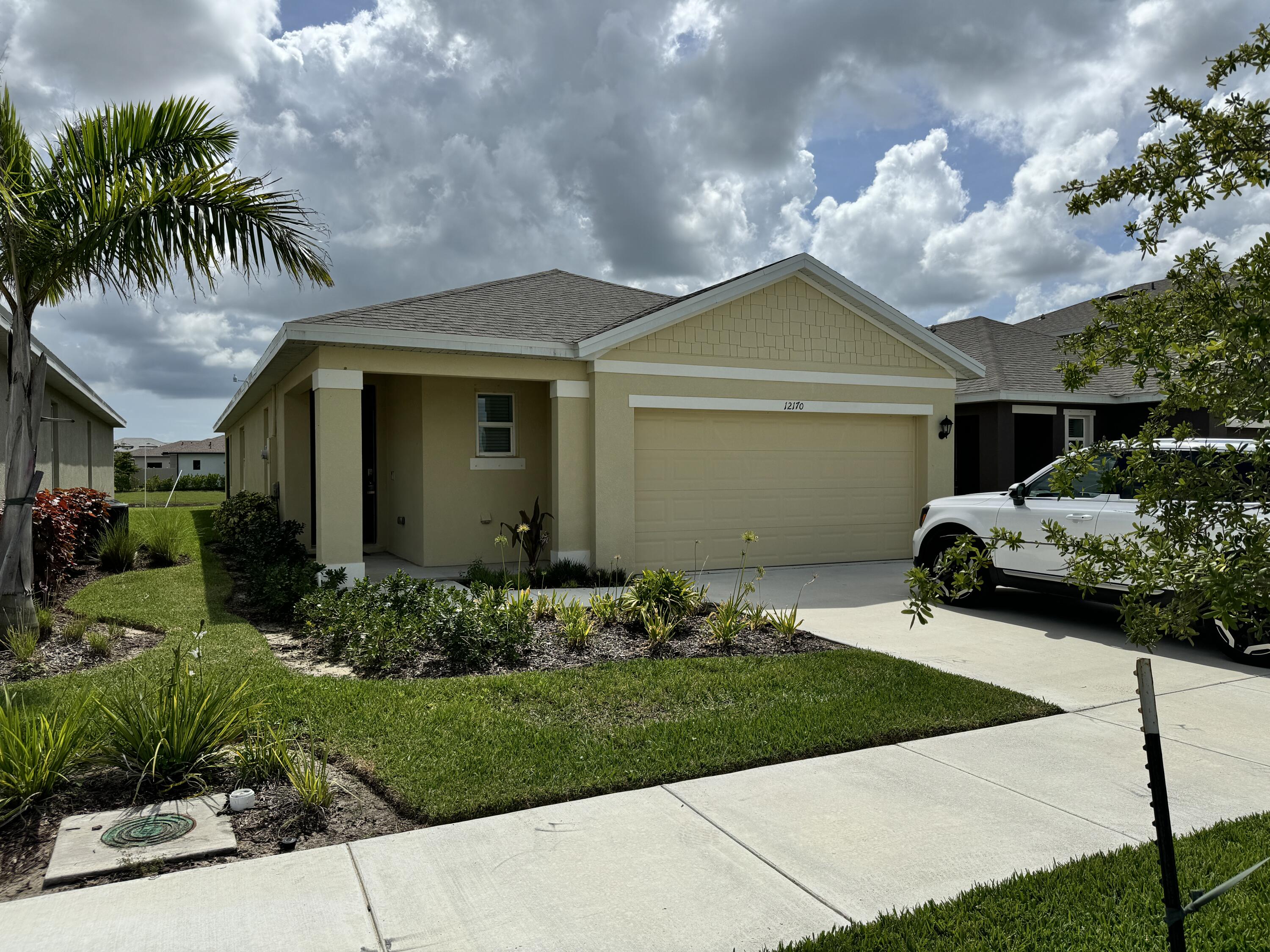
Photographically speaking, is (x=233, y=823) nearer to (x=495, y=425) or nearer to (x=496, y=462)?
(x=496, y=462)

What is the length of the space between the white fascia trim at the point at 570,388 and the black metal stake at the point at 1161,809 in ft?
33.3

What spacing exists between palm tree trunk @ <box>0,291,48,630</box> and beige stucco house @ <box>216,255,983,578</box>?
3.51m

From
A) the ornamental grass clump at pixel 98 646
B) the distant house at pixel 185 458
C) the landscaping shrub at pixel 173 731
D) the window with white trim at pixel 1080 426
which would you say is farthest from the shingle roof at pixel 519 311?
the distant house at pixel 185 458

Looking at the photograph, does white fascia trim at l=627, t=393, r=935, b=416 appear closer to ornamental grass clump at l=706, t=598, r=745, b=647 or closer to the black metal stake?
ornamental grass clump at l=706, t=598, r=745, b=647

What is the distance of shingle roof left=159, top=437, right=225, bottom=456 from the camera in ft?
240

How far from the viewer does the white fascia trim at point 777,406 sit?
1258 centimetres

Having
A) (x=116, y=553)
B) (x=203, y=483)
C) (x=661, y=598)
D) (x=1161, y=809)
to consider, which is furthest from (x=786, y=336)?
(x=203, y=483)

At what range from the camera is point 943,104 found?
9.54 metres

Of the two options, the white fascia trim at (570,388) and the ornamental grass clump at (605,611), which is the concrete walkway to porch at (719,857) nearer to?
the ornamental grass clump at (605,611)

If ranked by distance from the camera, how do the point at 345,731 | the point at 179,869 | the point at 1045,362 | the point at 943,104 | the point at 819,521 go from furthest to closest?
the point at 1045,362 → the point at 819,521 → the point at 943,104 → the point at 345,731 → the point at 179,869

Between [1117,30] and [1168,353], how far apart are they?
3.72 meters

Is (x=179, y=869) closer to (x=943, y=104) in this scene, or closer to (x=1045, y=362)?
(x=943, y=104)

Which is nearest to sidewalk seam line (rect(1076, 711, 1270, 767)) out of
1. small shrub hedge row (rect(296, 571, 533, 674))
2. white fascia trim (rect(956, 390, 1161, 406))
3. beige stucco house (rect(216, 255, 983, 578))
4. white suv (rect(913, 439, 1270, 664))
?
white suv (rect(913, 439, 1270, 664))

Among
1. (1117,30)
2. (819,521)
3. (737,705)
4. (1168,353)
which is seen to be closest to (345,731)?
(737,705)
